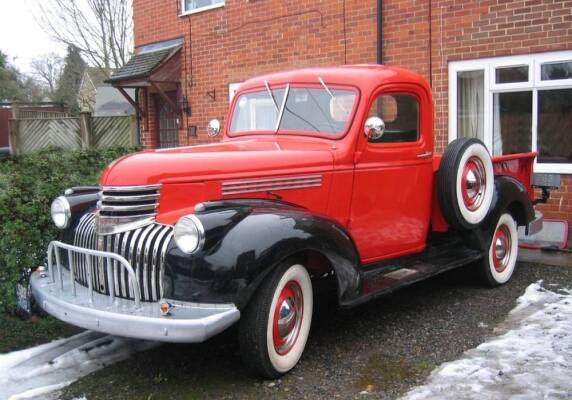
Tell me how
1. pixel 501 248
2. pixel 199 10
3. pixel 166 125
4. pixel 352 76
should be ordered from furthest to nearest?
pixel 166 125
pixel 199 10
pixel 501 248
pixel 352 76

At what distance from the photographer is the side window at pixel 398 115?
15.4 feet

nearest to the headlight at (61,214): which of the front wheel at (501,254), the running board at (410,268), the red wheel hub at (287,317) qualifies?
the red wheel hub at (287,317)

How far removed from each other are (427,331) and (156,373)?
6.64 feet

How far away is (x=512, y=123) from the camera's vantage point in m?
7.56

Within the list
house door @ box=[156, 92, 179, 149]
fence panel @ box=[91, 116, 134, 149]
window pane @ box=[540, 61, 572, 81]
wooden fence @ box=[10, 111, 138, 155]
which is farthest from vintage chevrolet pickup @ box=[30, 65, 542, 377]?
wooden fence @ box=[10, 111, 138, 155]

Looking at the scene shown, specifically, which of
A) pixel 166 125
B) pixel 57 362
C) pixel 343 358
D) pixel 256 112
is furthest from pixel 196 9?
pixel 343 358

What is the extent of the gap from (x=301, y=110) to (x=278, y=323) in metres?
1.84

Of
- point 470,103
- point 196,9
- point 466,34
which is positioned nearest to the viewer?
point 466,34

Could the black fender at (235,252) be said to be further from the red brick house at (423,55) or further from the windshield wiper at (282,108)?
the red brick house at (423,55)

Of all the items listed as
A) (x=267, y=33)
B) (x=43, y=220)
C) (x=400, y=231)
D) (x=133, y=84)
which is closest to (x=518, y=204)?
(x=400, y=231)

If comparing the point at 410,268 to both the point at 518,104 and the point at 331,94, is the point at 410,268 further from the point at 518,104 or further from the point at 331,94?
the point at 518,104

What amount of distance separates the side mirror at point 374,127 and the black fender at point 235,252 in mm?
996

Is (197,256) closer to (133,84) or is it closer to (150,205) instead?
(150,205)

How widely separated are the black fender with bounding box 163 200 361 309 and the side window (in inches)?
54.0
